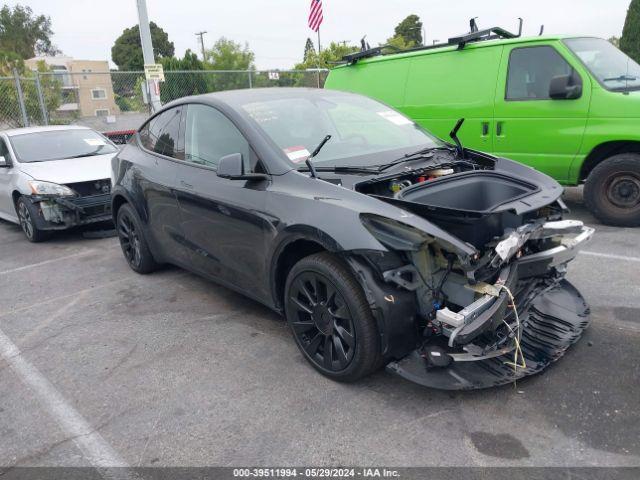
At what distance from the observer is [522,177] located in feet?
11.7

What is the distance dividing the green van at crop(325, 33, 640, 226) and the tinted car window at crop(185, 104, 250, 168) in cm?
364

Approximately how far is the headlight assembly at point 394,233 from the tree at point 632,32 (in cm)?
2131

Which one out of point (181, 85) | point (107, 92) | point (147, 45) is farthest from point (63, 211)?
point (107, 92)

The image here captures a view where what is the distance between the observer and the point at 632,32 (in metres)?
20.2

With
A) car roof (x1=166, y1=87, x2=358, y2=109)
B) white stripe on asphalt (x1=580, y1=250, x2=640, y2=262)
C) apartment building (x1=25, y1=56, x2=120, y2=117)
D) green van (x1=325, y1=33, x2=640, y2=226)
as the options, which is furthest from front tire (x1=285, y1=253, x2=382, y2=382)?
apartment building (x1=25, y1=56, x2=120, y2=117)

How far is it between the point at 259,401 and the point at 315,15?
54.3 feet

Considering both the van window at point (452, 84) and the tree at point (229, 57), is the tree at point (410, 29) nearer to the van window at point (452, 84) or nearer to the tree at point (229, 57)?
the tree at point (229, 57)

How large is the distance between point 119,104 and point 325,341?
→ 16046 mm

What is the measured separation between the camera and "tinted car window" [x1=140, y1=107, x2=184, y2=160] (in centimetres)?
455

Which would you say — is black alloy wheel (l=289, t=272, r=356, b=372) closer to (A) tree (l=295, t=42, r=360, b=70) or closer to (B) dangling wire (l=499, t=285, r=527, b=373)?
(B) dangling wire (l=499, t=285, r=527, b=373)

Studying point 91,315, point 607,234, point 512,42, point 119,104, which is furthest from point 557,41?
point 119,104

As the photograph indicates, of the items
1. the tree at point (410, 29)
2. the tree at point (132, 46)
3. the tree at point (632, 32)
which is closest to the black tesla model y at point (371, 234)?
the tree at point (632, 32)

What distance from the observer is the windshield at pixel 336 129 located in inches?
145

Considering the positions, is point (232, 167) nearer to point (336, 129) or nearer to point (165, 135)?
point (336, 129)
